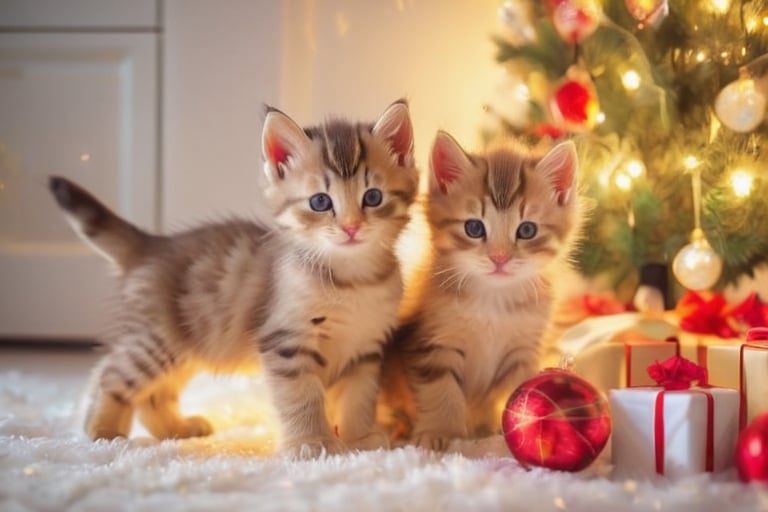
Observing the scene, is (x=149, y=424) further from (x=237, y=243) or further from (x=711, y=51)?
(x=711, y=51)

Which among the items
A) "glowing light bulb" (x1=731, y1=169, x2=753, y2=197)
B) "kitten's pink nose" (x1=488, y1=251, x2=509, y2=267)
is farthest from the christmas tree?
"kitten's pink nose" (x1=488, y1=251, x2=509, y2=267)

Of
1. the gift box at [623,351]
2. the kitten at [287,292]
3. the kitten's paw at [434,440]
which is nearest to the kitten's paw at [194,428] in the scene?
the kitten at [287,292]

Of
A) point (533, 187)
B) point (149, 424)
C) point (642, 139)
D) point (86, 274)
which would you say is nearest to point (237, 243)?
point (149, 424)

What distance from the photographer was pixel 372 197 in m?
1.12

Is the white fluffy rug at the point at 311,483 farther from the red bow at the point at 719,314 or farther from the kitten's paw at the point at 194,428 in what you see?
the red bow at the point at 719,314

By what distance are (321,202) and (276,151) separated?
0.12 meters

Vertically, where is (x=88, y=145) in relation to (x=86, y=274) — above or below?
above

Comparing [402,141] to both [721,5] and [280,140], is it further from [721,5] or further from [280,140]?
[721,5]

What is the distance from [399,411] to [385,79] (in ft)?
3.31

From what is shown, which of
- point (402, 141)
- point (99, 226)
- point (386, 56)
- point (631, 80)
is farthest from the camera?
point (386, 56)

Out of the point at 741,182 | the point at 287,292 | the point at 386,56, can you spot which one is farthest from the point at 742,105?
the point at 386,56

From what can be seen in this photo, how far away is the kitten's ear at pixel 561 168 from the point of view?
1.18 meters

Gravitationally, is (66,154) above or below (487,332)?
above

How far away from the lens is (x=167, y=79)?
2.06 m
